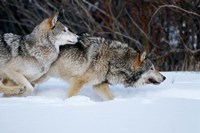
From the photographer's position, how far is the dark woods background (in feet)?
37.0

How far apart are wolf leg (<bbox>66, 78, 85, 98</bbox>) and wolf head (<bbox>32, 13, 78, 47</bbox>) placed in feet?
1.85

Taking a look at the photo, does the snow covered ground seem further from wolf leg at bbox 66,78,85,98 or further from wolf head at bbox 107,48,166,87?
wolf head at bbox 107,48,166,87

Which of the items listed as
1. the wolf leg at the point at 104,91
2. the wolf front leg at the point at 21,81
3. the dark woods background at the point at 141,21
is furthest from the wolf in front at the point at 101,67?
the dark woods background at the point at 141,21

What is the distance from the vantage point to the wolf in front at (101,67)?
6.46 m

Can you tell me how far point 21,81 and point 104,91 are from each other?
4.18 feet

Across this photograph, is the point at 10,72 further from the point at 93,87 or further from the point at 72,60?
the point at 93,87

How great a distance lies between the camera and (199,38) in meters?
11.5

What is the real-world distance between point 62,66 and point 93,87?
0.62 meters

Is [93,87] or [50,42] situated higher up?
[50,42]

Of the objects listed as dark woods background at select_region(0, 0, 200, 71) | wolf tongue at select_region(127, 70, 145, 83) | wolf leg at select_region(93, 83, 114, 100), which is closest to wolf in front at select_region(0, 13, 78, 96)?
wolf leg at select_region(93, 83, 114, 100)

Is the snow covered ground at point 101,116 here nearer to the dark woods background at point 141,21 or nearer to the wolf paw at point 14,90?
the wolf paw at point 14,90

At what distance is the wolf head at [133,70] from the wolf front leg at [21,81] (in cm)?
124

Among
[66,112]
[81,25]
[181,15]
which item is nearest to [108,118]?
[66,112]

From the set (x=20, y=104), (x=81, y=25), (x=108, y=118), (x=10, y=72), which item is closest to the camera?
(x=108, y=118)
